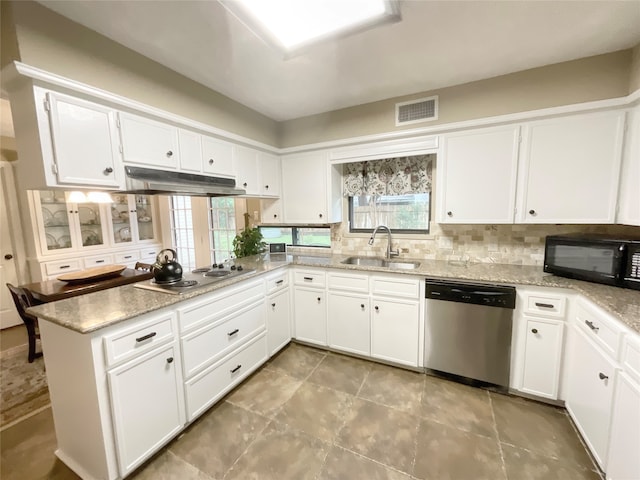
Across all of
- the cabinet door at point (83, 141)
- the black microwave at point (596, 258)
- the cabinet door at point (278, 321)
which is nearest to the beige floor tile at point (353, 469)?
the cabinet door at point (278, 321)

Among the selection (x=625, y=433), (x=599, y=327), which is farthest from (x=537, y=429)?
(x=599, y=327)

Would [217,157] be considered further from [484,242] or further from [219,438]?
[484,242]

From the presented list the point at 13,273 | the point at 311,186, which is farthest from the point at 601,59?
the point at 13,273

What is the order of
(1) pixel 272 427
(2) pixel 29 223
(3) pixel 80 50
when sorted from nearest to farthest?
(3) pixel 80 50 < (1) pixel 272 427 < (2) pixel 29 223

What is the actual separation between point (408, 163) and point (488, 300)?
5.03 feet

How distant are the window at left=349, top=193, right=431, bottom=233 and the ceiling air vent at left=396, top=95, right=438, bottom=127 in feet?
2.48

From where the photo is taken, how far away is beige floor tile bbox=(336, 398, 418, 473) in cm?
157

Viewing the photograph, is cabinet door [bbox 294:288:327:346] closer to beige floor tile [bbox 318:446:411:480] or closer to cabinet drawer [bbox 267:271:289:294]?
cabinet drawer [bbox 267:271:289:294]

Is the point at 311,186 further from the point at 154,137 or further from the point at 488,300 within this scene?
the point at 488,300

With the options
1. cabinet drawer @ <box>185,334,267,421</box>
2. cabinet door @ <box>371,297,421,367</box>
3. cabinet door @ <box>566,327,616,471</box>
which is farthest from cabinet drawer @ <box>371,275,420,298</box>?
cabinet drawer @ <box>185,334,267,421</box>

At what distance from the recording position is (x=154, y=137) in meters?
1.98

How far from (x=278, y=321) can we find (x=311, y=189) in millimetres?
1514

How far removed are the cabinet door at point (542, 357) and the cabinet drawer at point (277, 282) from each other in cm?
209

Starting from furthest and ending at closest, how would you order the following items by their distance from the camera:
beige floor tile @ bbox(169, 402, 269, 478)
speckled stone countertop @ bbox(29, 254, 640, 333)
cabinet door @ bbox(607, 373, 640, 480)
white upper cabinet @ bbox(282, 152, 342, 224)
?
1. white upper cabinet @ bbox(282, 152, 342, 224)
2. beige floor tile @ bbox(169, 402, 269, 478)
3. speckled stone countertop @ bbox(29, 254, 640, 333)
4. cabinet door @ bbox(607, 373, 640, 480)
